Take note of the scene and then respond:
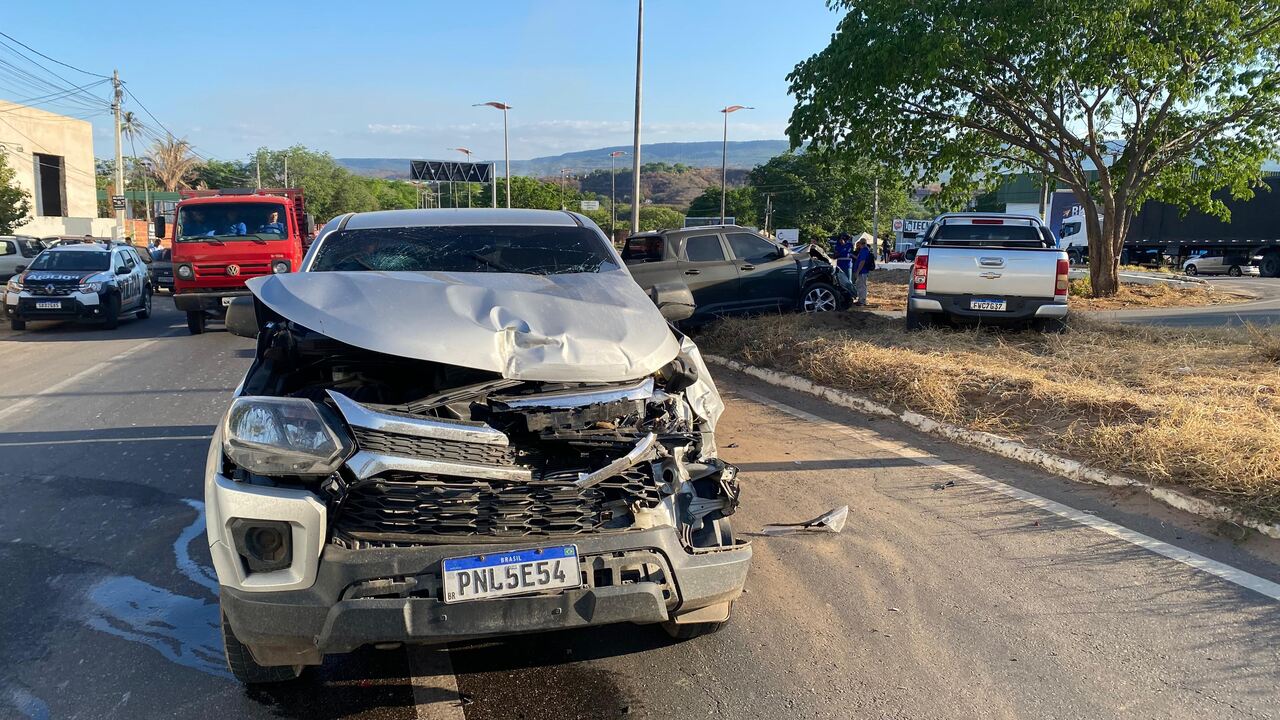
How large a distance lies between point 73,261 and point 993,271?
1573 cm

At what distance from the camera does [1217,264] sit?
33.3 m

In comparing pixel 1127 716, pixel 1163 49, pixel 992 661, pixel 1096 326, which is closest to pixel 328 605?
pixel 992 661

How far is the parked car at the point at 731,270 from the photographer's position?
512 inches

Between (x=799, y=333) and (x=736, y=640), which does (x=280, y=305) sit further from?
(x=799, y=333)

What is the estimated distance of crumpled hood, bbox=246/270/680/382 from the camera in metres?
3.31

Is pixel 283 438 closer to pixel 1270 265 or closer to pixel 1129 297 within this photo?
pixel 1129 297

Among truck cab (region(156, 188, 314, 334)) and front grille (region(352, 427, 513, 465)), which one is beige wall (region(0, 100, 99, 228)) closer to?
truck cab (region(156, 188, 314, 334))

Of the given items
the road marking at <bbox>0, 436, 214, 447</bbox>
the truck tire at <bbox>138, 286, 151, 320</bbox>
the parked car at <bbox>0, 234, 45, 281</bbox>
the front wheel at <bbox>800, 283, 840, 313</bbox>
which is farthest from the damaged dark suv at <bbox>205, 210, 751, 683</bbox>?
the parked car at <bbox>0, 234, 45, 281</bbox>

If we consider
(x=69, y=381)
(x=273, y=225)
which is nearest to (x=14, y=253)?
(x=273, y=225)

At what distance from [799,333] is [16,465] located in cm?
805

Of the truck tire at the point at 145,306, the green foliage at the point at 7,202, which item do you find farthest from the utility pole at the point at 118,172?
the truck tire at the point at 145,306

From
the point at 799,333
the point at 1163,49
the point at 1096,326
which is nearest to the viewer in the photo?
the point at 799,333

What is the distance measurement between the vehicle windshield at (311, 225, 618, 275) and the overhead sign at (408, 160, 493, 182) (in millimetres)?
57621

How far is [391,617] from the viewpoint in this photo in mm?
Answer: 2760
